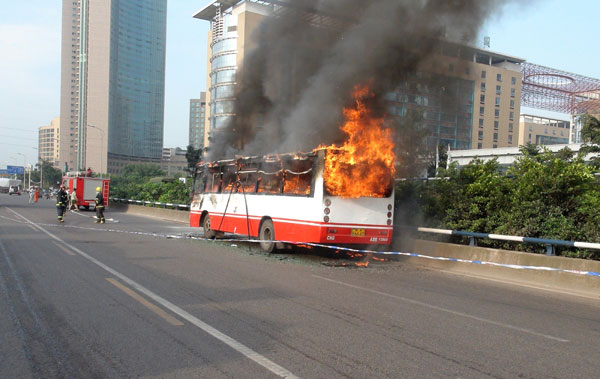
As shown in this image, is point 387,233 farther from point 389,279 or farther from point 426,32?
point 426,32

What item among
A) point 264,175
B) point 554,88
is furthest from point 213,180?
point 554,88

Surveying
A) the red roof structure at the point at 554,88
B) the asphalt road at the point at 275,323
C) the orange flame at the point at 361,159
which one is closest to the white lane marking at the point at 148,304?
the asphalt road at the point at 275,323

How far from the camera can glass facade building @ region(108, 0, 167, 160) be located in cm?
14150

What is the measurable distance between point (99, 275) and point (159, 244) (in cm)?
568

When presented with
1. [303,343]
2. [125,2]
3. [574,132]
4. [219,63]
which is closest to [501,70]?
[574,132]

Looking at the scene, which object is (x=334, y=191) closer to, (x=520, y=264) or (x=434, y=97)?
(x=520, y=264)

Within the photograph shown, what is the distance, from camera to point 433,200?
45.3 feet

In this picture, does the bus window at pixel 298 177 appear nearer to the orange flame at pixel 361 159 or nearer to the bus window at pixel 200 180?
the orange flame at pixel 361 159

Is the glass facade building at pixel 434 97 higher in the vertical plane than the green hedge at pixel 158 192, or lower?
higher

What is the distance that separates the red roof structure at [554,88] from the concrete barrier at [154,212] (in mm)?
59718

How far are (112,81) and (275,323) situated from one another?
14910cm

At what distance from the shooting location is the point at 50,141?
600 ft

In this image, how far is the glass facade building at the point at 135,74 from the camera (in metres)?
142

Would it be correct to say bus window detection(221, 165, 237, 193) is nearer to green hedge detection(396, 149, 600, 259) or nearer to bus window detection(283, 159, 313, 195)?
bus window detection(283, 159, 313, 195)
